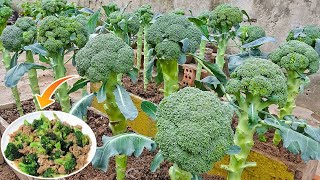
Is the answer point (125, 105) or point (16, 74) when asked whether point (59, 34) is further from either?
point (125, 105)

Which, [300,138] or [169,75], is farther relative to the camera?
[169,75]

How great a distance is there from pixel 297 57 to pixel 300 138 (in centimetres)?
65

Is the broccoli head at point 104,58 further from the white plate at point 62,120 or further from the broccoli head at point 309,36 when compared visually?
the broccoli head at point 309,36

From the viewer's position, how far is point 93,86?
305cm

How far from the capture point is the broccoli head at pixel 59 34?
6.41 feet

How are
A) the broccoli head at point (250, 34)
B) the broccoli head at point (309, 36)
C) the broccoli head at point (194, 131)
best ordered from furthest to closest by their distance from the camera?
the broccoli head at point (250, 34) < the broccoli head at point (309, 36) < the broccoli head at point (194, 131)

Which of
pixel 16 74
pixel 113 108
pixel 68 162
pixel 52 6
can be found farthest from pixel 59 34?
pixel 52 6

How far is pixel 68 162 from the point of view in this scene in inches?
52.3

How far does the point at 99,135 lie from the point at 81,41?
0.66 metres

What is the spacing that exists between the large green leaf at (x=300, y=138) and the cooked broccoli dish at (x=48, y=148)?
0.85 m

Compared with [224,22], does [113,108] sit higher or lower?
lower

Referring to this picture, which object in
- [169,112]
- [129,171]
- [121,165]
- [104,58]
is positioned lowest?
[129,171]

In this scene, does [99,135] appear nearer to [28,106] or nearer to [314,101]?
[28,106]

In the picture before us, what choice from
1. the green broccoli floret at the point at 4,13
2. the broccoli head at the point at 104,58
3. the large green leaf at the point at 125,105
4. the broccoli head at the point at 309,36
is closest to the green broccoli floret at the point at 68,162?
the large green leaf at the point at 125,105
